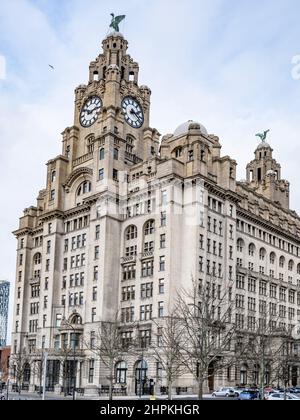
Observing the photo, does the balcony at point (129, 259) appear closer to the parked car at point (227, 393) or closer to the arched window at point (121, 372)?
the arched window at point (121, 372)

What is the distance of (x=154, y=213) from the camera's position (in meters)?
94.1

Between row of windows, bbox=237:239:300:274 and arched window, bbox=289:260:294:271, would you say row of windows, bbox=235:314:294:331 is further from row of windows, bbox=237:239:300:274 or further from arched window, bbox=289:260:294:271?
arched window, bbox=289:260:294:271

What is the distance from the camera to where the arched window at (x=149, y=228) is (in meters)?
95.2

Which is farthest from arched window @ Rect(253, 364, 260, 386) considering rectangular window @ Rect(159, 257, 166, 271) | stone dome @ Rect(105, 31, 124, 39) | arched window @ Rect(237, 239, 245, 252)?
stone dome @ Rect(105, 31, 124, 39)

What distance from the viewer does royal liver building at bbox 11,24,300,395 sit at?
91438 mm

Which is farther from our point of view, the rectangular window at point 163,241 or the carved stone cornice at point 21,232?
the carved stone cornice at point 21,232

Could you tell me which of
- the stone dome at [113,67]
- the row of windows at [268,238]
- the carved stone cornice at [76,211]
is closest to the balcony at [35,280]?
the carved stone cornice at [76,211]

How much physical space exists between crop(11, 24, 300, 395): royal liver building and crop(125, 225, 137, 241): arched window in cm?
21

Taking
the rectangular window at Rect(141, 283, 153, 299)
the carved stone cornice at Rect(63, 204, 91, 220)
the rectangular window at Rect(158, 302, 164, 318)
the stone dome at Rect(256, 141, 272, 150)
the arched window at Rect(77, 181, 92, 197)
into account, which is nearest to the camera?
the rectangular window at Rect(158, 302, 164, 318)

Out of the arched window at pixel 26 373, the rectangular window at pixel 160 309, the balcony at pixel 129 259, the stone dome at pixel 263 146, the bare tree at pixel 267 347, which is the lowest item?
the arched window at pixel 26 373

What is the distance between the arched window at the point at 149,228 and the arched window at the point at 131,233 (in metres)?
2.61
